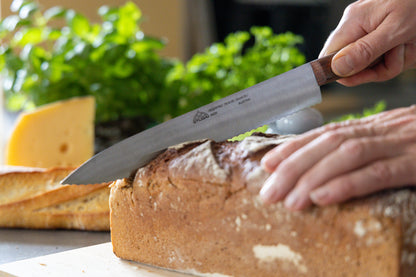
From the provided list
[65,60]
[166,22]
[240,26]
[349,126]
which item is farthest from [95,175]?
[240,26]

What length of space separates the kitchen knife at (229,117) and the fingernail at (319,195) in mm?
355

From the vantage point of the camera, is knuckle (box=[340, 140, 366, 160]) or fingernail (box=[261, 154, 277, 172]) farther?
fingernail (box=[261, 154, 277, 172])

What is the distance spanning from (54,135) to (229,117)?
1.30 m

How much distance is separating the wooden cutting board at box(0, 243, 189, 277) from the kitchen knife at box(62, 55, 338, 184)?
20cm

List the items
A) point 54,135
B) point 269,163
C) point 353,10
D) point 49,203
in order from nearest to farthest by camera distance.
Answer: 1. point 269,163
2. point 353,10
3. point 49,203
4. point 54,135

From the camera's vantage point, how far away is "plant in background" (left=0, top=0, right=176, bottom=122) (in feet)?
8.34

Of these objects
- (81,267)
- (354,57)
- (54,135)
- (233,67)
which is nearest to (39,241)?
(81,267)

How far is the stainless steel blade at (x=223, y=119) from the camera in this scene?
1.24m

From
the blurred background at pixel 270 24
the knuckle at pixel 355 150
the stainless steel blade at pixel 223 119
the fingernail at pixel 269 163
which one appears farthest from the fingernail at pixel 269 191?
the blurred background at pixel 270 24

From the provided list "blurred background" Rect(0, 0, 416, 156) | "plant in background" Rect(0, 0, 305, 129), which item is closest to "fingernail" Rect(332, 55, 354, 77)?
"plant in background" Rect(0, 0, 305, 129)

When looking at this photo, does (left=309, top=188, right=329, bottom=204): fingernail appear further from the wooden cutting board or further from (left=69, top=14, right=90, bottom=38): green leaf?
(left=69, top=14, right=90, bottom=38): green leaf

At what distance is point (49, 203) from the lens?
1.67m

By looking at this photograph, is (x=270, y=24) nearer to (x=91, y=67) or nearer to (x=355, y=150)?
(x=91, y=67)

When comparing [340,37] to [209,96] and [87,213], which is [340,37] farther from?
[209,96]
